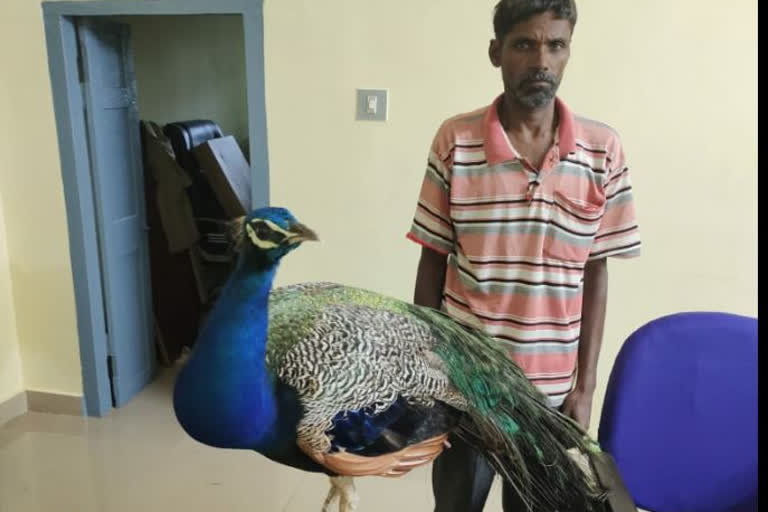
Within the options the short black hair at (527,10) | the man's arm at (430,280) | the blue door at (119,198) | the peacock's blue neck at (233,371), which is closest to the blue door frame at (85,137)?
the blue door at (119,198)

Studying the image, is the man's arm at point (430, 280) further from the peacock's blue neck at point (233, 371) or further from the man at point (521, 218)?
the peacock's blue neck at point (233, 371)

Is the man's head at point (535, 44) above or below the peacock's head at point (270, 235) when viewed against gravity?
above

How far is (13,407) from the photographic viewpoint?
2693 millimetres

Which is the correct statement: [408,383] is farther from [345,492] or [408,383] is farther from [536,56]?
[536,56]

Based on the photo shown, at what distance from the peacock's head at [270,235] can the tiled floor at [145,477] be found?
1.58 meters

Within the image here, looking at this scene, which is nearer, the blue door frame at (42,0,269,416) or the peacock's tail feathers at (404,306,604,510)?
the peacock's tail feathers at (404,306,604,510)

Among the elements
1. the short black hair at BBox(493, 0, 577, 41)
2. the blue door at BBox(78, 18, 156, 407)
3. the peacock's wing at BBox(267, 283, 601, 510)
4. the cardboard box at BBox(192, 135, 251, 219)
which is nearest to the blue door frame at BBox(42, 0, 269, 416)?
the blue door at BBox(78, 18, 156, 407)

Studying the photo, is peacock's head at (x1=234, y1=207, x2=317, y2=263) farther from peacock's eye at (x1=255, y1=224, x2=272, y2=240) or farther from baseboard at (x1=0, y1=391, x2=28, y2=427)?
baseboard at (x1=0, y1=391, x2=28, y2=427)

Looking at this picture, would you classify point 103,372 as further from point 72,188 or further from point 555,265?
point 555,265

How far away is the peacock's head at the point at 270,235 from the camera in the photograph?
2.34 ft

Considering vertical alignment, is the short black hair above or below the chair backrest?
above

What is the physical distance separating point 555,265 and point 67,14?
81.6 inches

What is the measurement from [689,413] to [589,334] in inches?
9.9

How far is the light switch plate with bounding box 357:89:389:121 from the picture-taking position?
6.63ft
